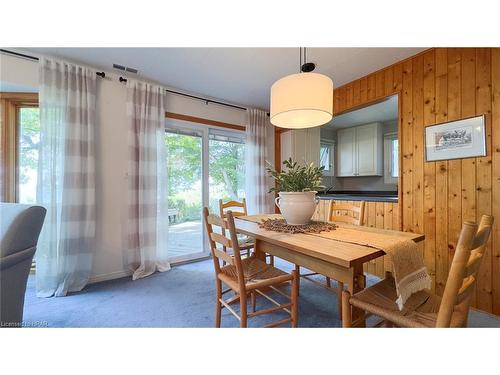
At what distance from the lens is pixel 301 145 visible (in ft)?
11.6

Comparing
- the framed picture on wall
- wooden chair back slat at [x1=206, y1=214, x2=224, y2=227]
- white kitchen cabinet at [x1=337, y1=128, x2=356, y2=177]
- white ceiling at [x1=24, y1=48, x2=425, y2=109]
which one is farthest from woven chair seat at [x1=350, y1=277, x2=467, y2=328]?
white kitchen cabinet at [x1=337, y1=128, x2=356, y2=177]

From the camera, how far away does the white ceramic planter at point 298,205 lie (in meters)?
1.45

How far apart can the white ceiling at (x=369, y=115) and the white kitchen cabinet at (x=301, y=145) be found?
1.66 ft

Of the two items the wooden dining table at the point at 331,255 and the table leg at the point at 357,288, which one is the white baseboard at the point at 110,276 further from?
the table leg at the point at 357,288

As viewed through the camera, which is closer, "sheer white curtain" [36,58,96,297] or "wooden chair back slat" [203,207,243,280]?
"wooden chair back slat" [203,207,243,280]

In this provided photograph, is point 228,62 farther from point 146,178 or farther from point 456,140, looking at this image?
point 456,140

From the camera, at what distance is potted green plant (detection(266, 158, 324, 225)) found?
146cm

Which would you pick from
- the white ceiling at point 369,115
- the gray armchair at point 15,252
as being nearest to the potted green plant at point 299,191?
the gray armchair at point 15,252

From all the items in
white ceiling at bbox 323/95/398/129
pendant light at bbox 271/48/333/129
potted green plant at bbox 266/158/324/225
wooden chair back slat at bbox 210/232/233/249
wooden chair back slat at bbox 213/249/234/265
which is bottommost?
wooden chair back slat at bbox 213/249/234/265

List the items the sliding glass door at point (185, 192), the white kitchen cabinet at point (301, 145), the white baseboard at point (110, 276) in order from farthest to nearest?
the white kitchen cabinet at point (301, 145) → the sliding glass door at point (185, 192) → the white baseboard at point (110, 276)

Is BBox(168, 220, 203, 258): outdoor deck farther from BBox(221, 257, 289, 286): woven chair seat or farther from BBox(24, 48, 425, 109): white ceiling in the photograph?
BBox(24, 48, 425, 109): white ceiling
